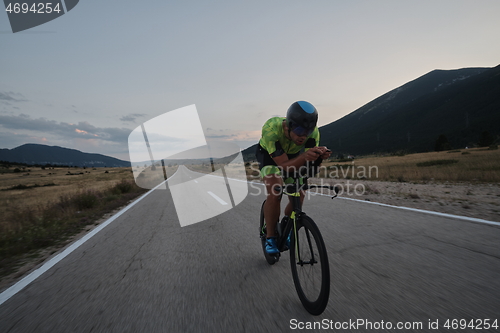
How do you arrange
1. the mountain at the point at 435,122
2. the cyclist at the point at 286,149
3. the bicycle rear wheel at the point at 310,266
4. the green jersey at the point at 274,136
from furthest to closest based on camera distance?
the mountain at the point at 435,122, the green jersey at the point at 274,136, the cyclist at the point at 286,149, the bicycle rear wheel at the point at 310,266

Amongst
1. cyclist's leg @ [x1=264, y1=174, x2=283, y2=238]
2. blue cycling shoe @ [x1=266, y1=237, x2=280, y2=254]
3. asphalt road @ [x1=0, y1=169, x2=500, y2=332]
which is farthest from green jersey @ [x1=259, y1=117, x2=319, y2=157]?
asphalt road @ [x1=0, y1=169, x2=500, y2=332]

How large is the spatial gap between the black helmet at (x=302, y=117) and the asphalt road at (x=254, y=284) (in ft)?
5.21

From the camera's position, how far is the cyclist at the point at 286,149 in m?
2.30

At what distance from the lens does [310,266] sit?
2143 millimetres

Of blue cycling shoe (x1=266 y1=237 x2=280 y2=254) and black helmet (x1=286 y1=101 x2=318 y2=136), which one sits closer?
black helmet (x1=286 y1=101 x2=318 y2=136)

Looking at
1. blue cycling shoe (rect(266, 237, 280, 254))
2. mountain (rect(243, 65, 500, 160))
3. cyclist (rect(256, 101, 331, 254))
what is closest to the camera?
cyclist (rect(256, 101, 331, 254))

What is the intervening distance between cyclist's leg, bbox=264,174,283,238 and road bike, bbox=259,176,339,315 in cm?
18

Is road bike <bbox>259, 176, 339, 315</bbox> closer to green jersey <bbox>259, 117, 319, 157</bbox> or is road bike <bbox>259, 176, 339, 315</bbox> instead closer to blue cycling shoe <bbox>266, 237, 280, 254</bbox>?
blue cycling shoe <bbox>266, 237, 280, 254</bbox>

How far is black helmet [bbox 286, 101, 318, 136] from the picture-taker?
7.57 feet

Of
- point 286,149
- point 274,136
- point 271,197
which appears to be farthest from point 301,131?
point 271,197

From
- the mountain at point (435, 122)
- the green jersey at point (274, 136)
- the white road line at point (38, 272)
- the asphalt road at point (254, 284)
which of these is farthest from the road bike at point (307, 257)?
the mountain at point (435, 122)

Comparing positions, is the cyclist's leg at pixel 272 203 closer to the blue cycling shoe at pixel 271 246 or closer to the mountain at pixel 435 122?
the blue cycling shoe at pixel 271 246

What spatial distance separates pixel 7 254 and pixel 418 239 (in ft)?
22.2

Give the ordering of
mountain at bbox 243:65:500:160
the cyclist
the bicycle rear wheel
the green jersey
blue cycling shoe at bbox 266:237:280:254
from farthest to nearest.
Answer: mountain at bbox 243:65:500:160 < blue cycling shoe at bbox 266:237:280:254 < the green jersey < the cyclist < the bicycle rear wheel
